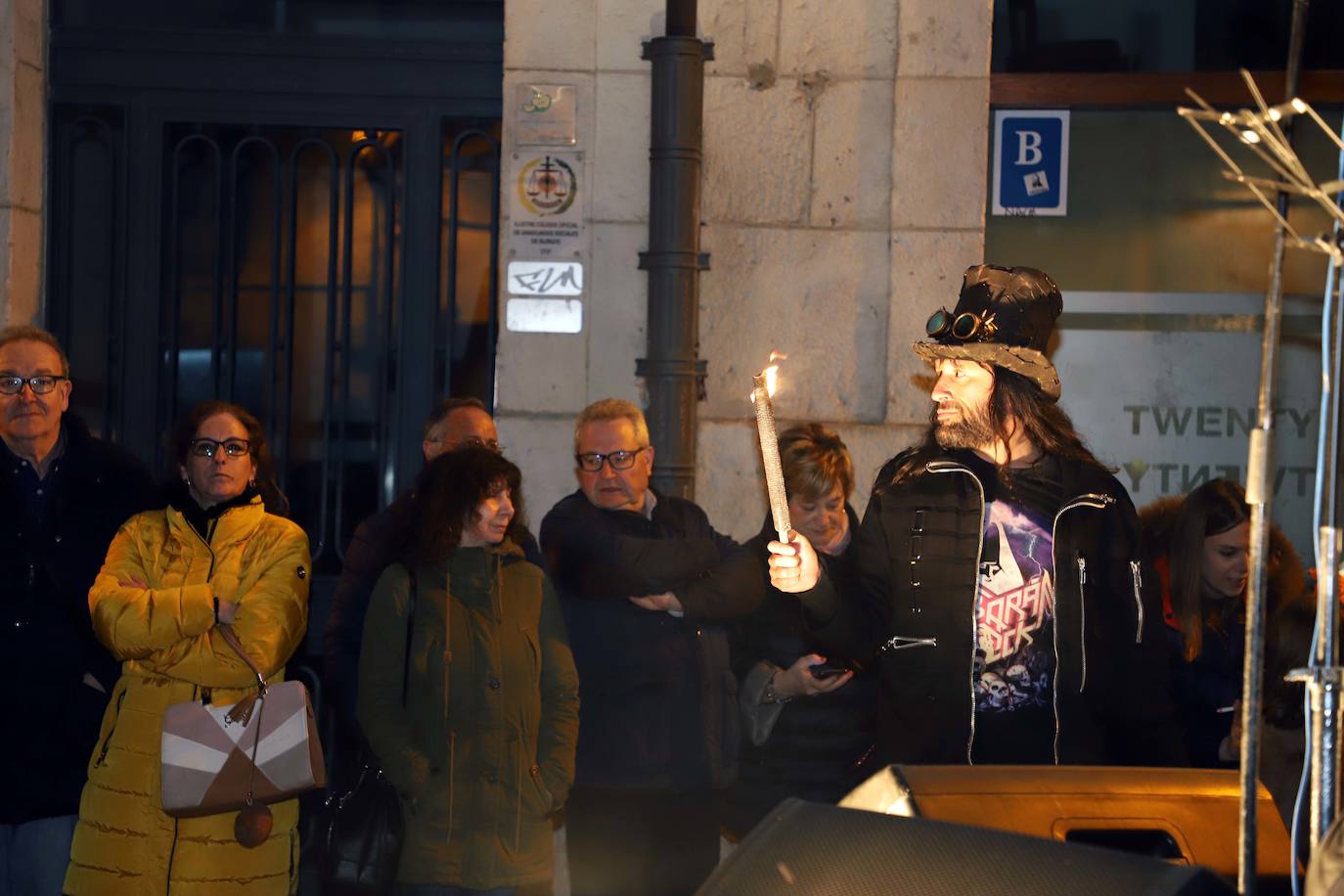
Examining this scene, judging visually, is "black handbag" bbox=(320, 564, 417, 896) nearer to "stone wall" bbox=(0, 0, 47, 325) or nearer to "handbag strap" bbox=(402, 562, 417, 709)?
"handbag strap" bbox=(402, 562, 417, 709)

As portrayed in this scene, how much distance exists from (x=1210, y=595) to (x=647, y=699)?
1778mm

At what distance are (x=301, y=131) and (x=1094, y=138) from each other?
10.5 feet

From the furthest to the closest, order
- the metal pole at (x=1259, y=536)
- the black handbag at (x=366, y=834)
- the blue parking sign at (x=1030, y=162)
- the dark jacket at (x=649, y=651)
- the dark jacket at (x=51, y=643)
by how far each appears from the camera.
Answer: the blue parking sign at (x=1030, y=162)
the dark jacket at (x=649, y=651)
the dark jacket at (x=51, y=643)
the black handbag at (x=366, y=834)
the metal pole at (x=1259, y=536)

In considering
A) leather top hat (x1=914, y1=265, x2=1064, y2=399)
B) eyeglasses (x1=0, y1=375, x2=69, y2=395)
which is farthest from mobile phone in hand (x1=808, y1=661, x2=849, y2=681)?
eyeglasses (x1=0, y1=375, x2=69, y2=395)

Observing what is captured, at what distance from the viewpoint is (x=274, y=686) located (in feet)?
14.9

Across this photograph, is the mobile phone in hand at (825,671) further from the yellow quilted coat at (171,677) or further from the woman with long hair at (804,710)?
the yellow quilted coat at (171,677)

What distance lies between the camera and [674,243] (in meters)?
6.00

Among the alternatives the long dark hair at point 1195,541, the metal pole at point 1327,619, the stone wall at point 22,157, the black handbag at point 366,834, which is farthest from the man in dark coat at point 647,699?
the metal pole at point 1327,619

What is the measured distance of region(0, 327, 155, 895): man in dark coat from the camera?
15.0 ft

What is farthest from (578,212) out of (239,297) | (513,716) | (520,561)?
(513,716)

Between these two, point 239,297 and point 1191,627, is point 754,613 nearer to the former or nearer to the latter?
point 1191,627

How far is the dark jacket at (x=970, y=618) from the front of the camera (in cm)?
365

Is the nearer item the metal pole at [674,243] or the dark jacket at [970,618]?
the dark jacket at [970,618]

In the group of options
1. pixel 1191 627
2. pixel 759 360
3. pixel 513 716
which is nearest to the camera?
pixel 513 716
